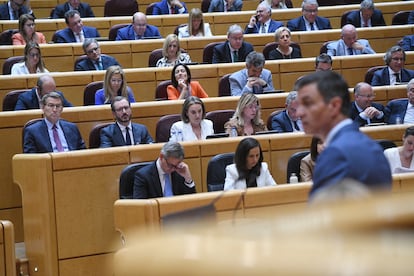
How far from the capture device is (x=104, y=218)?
477cm

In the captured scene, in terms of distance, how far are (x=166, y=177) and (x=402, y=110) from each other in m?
2.14

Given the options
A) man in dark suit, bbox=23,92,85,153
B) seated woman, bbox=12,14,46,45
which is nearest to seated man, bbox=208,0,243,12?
seated woman, bbox=12,14,46,45

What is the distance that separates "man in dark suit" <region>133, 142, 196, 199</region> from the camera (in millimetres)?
4551

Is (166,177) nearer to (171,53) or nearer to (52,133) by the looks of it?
(52,133)

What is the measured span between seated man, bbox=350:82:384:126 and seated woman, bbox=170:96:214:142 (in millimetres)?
1187

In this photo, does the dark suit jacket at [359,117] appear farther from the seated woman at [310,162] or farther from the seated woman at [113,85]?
the seated woman at [113,85]

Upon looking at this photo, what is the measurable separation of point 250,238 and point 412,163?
12.5ft

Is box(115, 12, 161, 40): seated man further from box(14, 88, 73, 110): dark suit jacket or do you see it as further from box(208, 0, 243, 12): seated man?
box(14, 88, 73, 110): dark suit jacket

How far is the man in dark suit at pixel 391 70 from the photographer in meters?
6.69

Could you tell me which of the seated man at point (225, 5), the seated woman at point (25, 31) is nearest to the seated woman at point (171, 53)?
the seated woman at point (25, 31)

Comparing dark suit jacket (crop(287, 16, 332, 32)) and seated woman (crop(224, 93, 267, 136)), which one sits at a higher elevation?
dark suit jacket (crop(287, 16, 332, 32))

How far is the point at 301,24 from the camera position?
7.98 metres

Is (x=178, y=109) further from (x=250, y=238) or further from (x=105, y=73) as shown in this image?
(x=250, y=238)

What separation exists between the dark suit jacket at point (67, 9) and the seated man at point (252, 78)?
2.46m
